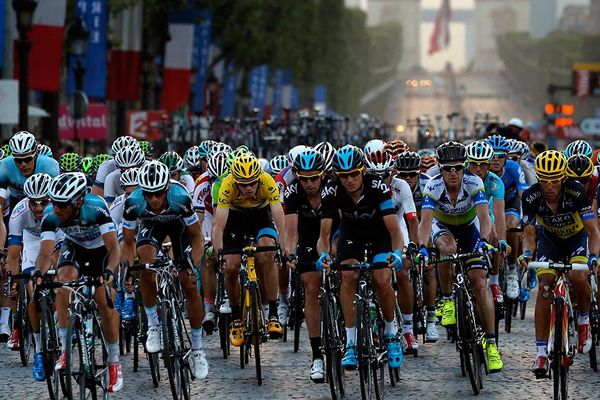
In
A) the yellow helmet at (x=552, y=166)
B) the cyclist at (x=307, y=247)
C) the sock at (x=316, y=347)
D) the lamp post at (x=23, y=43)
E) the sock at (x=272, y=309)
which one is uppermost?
the lamp post at (x=23, y=43)

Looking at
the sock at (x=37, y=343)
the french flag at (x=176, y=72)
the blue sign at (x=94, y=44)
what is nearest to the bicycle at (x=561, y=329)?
the sock at (x=37, y=343)

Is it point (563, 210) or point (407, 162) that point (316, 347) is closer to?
point (563, 210)

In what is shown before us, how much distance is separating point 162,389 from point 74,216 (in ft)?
6.68

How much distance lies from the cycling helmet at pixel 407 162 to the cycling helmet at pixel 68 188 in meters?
5.10

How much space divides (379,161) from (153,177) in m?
2.38

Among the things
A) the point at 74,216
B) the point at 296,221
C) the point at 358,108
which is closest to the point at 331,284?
the point at 296,221

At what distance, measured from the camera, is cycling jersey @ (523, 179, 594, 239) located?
13062 mm

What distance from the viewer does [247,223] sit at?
1525 centimetres

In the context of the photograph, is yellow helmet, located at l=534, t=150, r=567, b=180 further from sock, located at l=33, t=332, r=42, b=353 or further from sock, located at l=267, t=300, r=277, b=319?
sock, located at l=33, t=332, r=42, b=353

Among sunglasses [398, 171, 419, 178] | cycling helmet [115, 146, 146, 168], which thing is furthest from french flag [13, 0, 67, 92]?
sunglasses [398, 171, 419, 178]

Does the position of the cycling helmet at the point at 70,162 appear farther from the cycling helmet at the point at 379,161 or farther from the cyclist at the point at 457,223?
the cyclist at the point at 457,223

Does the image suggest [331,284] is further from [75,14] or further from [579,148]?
[75,14]

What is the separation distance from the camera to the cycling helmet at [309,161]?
43.3 feet

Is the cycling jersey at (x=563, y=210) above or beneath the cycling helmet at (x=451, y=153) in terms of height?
beneath
